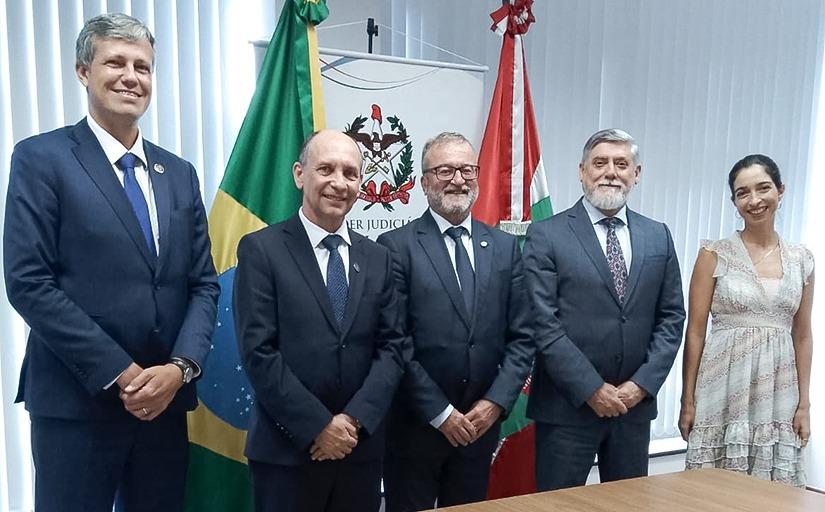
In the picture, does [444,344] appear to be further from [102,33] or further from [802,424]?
[802,424]

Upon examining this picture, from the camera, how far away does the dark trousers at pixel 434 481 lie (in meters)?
2.28

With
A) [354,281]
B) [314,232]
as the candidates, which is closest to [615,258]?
[354,281]

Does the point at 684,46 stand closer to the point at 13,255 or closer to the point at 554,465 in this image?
the point at 554,465

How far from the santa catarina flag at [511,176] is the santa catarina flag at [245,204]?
2.64 ft

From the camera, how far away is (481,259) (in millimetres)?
2387

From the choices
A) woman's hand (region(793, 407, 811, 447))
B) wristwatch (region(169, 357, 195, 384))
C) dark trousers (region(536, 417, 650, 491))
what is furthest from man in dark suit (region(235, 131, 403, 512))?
woman's hand (region(793, 407, 811, 447))

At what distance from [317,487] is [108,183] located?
0.99 m

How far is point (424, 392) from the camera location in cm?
221

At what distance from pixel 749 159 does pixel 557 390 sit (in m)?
1.20

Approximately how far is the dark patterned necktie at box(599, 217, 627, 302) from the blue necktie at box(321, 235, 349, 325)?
941mm

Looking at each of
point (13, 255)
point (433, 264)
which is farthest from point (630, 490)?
point (13, 255)

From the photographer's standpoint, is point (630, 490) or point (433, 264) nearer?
point (630, 490)

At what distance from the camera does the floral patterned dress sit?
107 inches

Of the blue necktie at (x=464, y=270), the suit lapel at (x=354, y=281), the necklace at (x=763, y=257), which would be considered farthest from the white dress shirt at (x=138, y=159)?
the necklace at (x=763, y=257)
